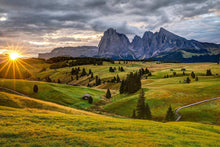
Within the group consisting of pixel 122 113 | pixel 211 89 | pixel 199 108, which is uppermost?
pixel 211 89

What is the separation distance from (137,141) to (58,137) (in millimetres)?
11073

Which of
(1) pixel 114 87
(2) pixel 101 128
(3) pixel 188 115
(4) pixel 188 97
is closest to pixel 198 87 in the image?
(4) pixel 188 97

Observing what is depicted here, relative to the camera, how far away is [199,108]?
2655 inches

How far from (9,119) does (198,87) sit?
101078 millimetres

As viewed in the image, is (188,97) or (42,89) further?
(42,89)

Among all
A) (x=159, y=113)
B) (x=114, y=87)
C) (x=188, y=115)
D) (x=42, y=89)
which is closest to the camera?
(x=188, y=115)

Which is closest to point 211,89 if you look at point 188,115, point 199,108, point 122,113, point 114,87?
point 199,108

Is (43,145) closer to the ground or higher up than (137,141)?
higher up

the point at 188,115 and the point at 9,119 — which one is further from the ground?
the point at 9,119

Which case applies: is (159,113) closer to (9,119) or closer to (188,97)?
(188,97)

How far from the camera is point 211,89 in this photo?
8862 cm

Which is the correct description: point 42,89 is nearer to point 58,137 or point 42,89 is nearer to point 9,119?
point 9,119

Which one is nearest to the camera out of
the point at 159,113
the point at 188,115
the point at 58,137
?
the point at 58,137

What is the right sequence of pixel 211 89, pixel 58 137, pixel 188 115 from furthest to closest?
pixel 211 89 → pixel 188 115 → pixel 58 137
